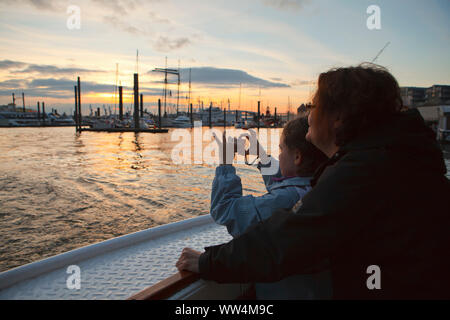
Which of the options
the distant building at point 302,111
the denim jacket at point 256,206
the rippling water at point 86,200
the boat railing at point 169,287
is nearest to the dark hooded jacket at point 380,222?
the denim jacket at point 256,206

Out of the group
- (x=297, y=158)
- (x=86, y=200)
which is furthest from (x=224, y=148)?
(x=86, y=200)

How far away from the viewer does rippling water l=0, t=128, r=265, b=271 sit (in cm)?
502

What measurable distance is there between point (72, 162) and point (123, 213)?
26.6 ft

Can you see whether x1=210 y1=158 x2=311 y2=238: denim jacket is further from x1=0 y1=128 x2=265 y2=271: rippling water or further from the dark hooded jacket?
x1=0 y1=128 x2=265 y2=271: rippling water

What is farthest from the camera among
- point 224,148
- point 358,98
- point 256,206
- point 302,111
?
point 302,111

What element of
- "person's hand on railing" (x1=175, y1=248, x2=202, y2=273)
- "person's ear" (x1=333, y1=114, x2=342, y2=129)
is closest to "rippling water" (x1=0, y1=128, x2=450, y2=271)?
"person's hand on railing" (x1=175, y1=248, x2=202, y2=273)

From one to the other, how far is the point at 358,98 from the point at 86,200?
24.3 ft

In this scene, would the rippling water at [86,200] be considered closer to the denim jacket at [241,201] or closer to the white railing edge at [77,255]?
the white railing edge at [77,255]

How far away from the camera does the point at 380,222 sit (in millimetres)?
820

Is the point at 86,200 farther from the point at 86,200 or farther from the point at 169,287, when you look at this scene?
the point at 169,287

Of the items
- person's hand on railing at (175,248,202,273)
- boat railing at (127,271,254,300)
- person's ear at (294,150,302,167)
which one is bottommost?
boat railing at (127,271,254,300)
